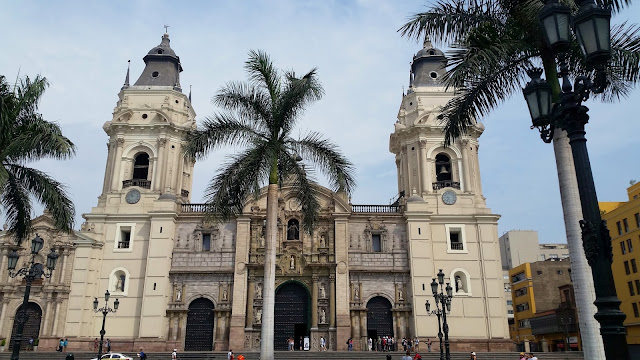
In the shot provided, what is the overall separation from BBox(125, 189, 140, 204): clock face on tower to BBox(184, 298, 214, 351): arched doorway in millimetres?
8128

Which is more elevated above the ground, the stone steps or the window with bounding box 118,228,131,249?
the window with bounding box 118,228,131,249

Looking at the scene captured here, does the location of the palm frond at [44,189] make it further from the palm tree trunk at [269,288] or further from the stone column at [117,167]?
the stone column at [117,167]

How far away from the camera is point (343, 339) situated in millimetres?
33062

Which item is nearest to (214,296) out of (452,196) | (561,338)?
(452,196)

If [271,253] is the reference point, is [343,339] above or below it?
below

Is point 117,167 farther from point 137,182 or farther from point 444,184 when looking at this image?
point 444,184

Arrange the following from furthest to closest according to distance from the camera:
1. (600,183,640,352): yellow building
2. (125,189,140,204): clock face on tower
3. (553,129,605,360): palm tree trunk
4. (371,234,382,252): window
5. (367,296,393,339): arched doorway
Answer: (600,183,640,352): yellow building < (125,189,140,204): clock face on tower < (371,234,382,252): window < (367,296,393,339): arched doorway < (553,129,605,360): palm tree trunk

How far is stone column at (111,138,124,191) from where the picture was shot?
3747 centimetres

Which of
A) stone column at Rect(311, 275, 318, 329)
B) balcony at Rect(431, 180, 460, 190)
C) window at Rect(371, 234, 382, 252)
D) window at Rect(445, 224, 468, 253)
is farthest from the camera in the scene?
balcony at Rect(431, 180, 460, 190)

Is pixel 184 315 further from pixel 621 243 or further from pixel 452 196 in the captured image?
pixel 621 243

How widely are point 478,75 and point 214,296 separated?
25.5m

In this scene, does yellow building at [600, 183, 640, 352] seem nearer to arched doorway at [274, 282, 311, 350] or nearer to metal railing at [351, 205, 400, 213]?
metal railing at [351, 205, 400, 213]

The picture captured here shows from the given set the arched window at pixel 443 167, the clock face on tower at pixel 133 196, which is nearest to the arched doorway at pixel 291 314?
the clock face on tower at pixel 133 196

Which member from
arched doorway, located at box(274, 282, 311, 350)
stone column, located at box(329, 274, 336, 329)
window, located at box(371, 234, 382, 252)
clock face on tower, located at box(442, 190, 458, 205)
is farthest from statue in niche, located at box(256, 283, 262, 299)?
clock face on tower, located at box(442, 190, 458, 205)
